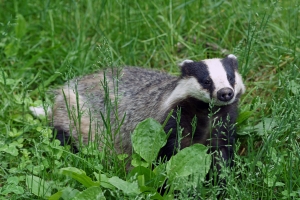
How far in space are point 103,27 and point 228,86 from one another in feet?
6.19

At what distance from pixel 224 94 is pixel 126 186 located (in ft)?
2.61

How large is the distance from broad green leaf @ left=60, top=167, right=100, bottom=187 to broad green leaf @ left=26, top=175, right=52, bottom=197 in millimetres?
138

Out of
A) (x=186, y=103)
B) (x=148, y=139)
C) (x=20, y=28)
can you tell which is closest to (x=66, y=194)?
(x=148, y=139)

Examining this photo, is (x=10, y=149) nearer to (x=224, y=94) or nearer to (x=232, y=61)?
(x=224, y=94)

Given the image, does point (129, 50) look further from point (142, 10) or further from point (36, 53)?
point (36, 53)

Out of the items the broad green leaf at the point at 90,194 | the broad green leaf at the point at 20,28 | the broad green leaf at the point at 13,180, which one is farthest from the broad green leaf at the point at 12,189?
the broad green leaf at the point at 20,28

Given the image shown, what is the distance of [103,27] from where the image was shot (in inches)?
200

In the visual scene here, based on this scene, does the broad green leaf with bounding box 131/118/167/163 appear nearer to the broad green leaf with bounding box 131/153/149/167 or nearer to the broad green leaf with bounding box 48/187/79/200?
the broad green leaf with bounding box 131/153/149/167

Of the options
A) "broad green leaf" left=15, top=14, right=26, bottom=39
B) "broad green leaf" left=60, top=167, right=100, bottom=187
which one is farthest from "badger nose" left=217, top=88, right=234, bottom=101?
"broad green leaf" left=15, top=14, right=26, bottom=39

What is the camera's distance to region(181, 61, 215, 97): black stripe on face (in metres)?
3.51

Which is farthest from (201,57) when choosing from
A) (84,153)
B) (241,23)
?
(84,153)

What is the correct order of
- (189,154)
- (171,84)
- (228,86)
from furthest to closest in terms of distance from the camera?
1. (171,84)
2. (228,86)
3. (189,154)

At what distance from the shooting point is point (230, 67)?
367cm

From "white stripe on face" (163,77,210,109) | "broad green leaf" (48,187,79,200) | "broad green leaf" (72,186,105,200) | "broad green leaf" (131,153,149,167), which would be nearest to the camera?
"broad green leaf" (72,186,105,200)
